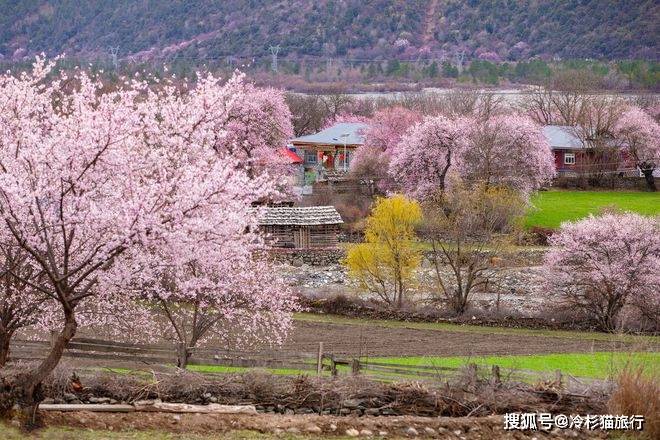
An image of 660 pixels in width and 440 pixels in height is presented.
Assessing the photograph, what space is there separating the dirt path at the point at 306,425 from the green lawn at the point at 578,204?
141ft

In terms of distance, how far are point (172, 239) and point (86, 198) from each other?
207 centimetres

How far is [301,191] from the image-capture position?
220 ft

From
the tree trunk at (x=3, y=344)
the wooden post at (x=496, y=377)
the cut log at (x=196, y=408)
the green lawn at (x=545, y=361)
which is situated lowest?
the green lawn at (x=545, y=361)

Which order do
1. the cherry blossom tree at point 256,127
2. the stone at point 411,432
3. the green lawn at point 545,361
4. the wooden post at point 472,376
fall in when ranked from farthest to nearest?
the cherry blossom tree at point 256,127 < the green lawn at point 545,361 < the wooden post at point 472,376 < the stone at point 411,432

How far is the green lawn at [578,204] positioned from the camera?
61656mm

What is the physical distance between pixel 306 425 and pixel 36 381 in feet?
14.4

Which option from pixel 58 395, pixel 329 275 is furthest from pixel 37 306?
pixel 329 275

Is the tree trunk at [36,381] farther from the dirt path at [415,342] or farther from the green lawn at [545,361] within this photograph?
the dirt path at [415,342]

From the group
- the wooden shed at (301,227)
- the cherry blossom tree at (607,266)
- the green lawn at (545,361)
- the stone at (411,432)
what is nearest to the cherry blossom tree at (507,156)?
the wooden shed at (301,227)

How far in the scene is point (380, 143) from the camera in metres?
74.8

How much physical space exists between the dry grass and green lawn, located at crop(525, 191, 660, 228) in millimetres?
43352

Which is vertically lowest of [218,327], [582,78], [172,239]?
[218,327]

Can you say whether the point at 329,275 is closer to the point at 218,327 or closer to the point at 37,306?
the point at 218,327

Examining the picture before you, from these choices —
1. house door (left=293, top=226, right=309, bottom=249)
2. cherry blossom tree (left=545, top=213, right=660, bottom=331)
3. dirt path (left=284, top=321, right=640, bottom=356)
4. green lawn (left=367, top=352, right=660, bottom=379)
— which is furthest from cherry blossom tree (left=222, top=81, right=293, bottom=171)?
green lawn (left=367, top=352, right=660, bottom=379)
